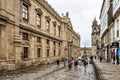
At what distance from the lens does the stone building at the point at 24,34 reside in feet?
64.8

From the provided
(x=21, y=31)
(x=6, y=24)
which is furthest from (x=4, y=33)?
(x=21, y=31)

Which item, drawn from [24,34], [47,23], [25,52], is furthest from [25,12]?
[47,23]

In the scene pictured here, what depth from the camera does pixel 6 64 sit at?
64.3ft

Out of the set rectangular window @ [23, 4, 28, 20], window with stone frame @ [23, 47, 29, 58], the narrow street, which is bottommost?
the narrow street

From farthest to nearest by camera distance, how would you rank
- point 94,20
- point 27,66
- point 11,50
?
point 94,20, point 27,66, point 11,50

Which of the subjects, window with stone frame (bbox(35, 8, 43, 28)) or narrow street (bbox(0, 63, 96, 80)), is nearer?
narrow street (bbox(0, 63, 96, 80))

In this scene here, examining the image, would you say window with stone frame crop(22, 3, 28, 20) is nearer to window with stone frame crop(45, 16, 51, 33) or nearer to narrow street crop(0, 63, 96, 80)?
narrow street crop(0, 63, 96, 80)

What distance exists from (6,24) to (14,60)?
386cm

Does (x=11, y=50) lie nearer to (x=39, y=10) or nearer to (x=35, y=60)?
(x=35, y=60)

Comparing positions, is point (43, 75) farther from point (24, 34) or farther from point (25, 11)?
point (25, 11)

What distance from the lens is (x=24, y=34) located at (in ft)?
83.0

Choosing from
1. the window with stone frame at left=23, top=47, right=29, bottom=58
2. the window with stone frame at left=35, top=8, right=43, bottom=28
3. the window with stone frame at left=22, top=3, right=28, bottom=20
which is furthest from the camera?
the window with stone frame at left=35, top=8, right=43, bottom=28

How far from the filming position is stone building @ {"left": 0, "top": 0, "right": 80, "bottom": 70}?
19.8 metres

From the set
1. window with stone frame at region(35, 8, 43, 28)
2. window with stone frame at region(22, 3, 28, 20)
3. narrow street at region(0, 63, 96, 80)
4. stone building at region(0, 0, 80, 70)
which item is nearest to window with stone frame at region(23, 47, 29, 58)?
stone building at region(0, 0, 80, 70)
